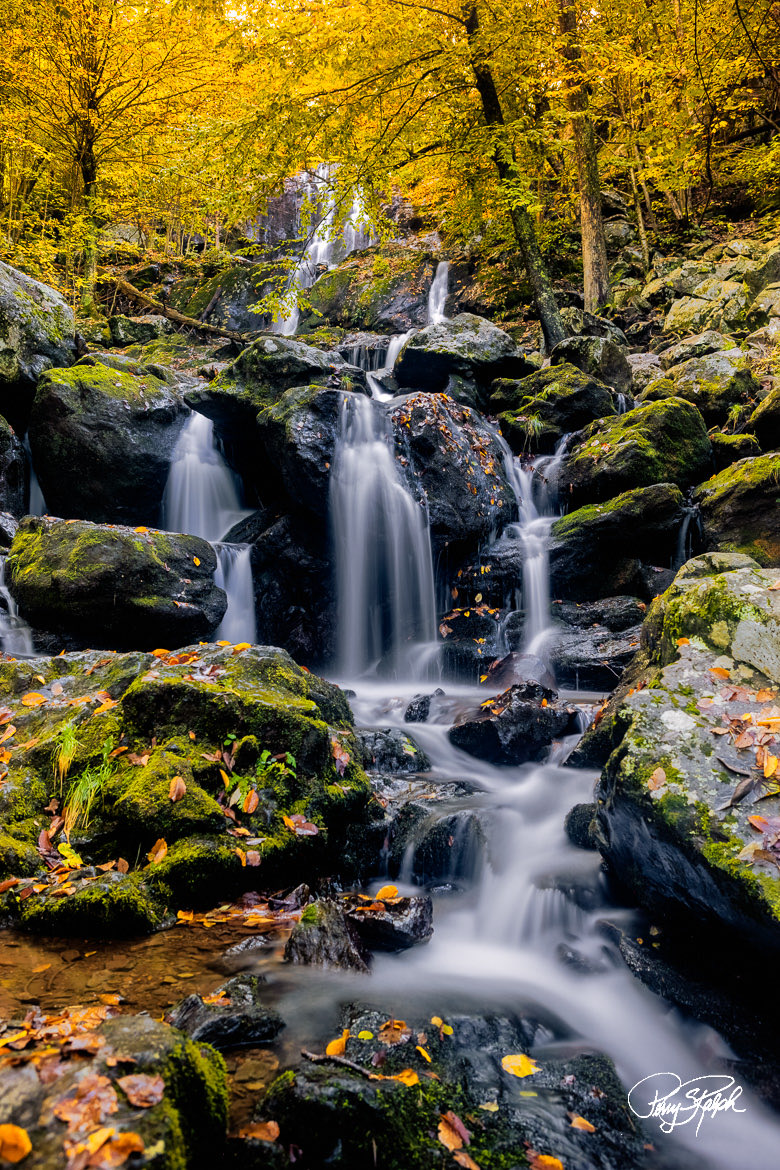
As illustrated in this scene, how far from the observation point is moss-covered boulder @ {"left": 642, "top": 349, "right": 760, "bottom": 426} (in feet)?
35.8

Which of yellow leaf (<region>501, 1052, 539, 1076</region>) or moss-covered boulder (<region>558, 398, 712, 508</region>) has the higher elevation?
moss-covered boulder (<region>558, 398, 712, 508</region>)

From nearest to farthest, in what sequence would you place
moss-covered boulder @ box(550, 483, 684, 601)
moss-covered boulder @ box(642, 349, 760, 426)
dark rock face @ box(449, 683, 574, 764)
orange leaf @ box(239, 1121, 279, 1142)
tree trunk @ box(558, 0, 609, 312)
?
orange leaf @ box(239, 1121, 279, 1142)
dark rock face @ box(449, 683, 574, 764)
moss-covered boulder @ box(550, 483, 684, 601)
moss-covered boulder @ box(642, 349, 760, 426)
tree trunk @ box(558, 0, 609, 312)

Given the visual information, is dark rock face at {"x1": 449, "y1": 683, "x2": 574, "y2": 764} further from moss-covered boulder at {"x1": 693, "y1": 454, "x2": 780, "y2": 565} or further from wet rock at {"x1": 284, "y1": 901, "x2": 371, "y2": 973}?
moss-covered boulder at {"x1": 693, "y1": 454, "x2": 780, "y2": 565}

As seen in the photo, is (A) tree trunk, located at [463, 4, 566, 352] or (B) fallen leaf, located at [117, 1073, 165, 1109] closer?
(B) fallen leaf, located at [117, 1073, 165, 1109]

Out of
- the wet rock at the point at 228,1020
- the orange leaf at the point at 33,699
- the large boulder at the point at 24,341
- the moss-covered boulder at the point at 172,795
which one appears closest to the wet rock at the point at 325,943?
the wet rock at the point at 228,1020

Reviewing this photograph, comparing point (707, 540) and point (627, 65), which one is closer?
point (707, 540)

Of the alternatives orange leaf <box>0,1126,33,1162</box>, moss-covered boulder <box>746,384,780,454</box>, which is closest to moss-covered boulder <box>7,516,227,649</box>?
orange leaf <box>0,1126,33,1162</box>

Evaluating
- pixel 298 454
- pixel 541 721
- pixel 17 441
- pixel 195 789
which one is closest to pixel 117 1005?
pixel 195 789

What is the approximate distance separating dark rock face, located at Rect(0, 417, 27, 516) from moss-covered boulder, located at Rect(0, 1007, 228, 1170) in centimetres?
927

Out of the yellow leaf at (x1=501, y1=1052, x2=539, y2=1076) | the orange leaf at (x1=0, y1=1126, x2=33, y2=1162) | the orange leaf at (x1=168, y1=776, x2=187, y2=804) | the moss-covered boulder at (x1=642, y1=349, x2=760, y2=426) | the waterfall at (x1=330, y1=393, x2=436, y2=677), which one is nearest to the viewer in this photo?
the orange leaf at (x1=0, y1=1126, x2=33, y2=1162)

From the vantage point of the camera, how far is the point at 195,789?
145 inches

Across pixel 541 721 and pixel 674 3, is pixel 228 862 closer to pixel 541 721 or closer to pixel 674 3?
pixel 541 721

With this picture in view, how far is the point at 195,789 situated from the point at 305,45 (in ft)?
39.5

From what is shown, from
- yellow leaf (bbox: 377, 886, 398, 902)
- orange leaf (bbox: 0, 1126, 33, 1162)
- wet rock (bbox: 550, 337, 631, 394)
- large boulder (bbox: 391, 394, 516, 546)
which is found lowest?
yellow leaf (bbox: 377, 886, 398, 902)
